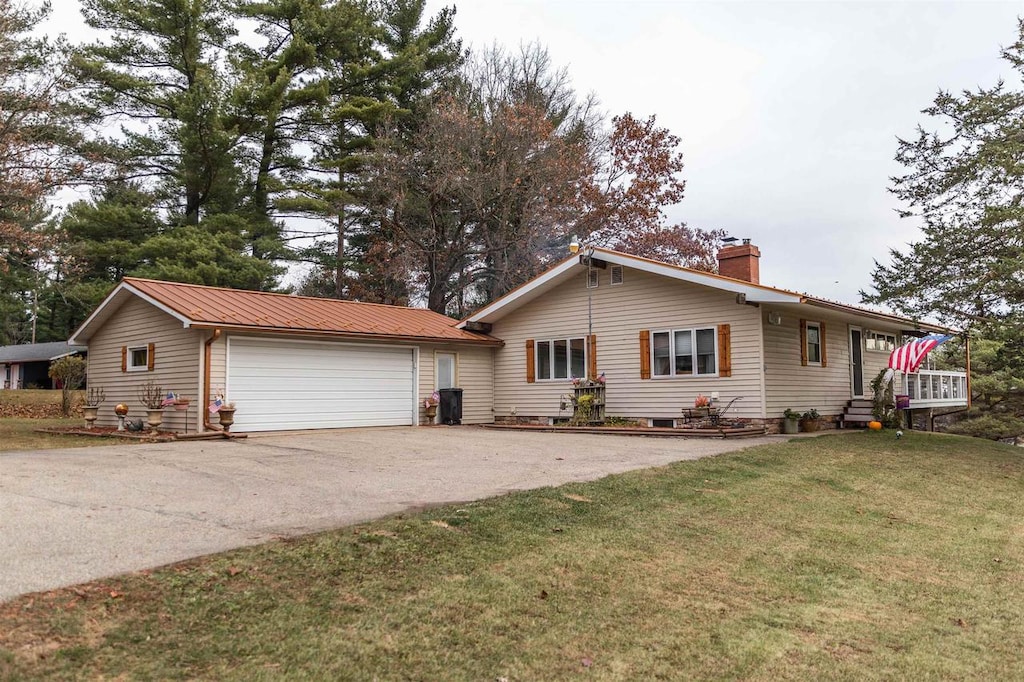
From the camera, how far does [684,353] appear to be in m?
15.1

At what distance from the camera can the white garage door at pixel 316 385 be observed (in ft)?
45.0

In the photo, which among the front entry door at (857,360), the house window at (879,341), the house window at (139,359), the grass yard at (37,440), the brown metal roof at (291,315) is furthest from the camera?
the house window at (879,341)

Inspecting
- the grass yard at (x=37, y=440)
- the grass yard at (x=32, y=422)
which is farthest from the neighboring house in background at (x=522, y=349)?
the grass yard at (x=32, y=422)

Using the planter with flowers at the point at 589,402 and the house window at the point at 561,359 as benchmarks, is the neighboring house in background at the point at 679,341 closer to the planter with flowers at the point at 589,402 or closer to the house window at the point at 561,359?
the house window at the point at 561,359

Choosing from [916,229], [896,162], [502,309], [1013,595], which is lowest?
[1013,595]

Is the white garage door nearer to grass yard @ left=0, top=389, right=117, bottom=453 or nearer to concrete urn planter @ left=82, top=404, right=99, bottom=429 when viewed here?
grass yard @ left=0, top=389, right=117, bottom=453

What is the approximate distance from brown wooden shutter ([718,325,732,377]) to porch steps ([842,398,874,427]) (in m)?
4.00

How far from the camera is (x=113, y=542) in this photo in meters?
4.51

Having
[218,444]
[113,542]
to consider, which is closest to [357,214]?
[218,444]

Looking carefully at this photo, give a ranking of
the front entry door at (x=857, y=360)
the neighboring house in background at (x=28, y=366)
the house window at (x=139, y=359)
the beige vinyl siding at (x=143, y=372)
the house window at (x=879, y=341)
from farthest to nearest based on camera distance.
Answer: the neighboring house in background at (x=28, y=366), the house window at (x=879, y=341), the front entry door at (x=857, y=360), the house window at (x=139, y=359), the beige vinyl siding at (x=143, y=372)

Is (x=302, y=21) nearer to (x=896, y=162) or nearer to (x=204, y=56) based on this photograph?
(x=204, y=56)

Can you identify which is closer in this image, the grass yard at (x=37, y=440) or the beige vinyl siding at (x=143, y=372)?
the grass yard at (x=37, y=440)

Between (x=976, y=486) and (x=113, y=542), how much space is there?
981cm

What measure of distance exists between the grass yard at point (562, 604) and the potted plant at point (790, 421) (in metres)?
7.77
